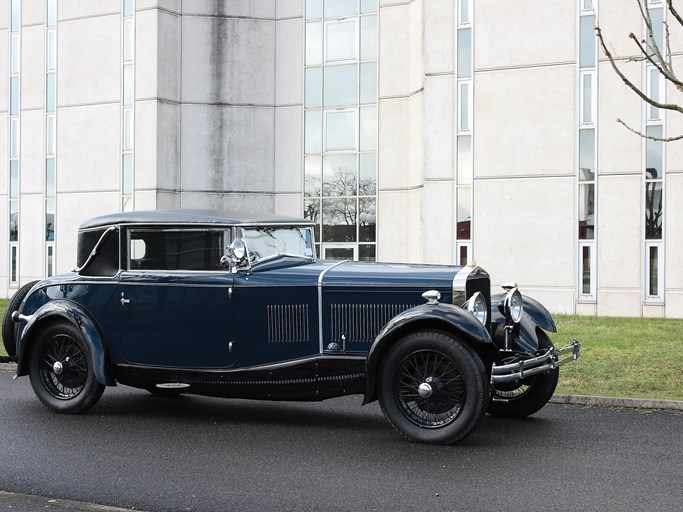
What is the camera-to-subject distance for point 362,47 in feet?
83.0

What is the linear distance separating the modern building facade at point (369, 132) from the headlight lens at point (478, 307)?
13.4 meters

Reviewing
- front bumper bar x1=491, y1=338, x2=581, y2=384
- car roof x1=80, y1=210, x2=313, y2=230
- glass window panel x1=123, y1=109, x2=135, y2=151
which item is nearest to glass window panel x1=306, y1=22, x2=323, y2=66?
glass window panel x1=123, y1=109, x2=135, y2=151

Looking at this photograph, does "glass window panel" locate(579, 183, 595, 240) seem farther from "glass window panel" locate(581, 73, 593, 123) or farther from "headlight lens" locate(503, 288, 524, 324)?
"headlight lens" locate(503, 288, 524, 324)

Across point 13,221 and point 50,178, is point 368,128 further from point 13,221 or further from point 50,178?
point 13,221

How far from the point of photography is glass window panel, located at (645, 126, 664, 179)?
63.9ft

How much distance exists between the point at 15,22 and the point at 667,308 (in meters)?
21.4

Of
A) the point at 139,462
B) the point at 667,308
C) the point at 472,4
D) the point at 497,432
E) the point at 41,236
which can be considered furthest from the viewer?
the point at 41,236

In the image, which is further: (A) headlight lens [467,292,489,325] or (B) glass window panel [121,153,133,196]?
(B) glass window panel [121,153,133,196]

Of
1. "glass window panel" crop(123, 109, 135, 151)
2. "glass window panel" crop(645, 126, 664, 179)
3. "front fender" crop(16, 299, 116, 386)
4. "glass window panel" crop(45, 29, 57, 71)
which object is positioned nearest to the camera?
"front fender" crop(16, 299, 116, 386)

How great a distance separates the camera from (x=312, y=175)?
2605cm

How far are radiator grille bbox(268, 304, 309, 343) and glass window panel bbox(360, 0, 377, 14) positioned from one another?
62.2ft

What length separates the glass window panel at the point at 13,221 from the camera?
93.2ft

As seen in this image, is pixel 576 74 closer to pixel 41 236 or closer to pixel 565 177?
pixel 565 177

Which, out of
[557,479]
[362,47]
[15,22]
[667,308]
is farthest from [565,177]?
[15,22]
